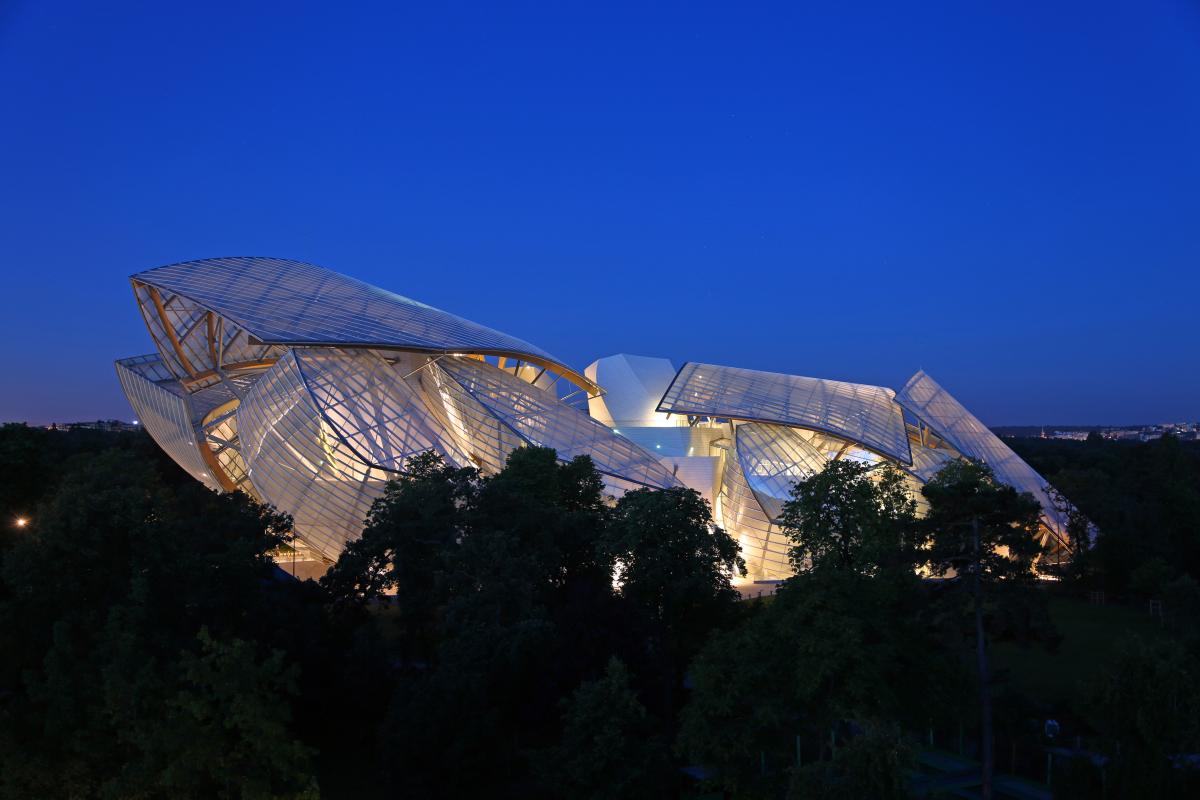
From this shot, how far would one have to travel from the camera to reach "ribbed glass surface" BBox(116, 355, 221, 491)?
146 feet

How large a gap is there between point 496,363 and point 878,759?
37359mm

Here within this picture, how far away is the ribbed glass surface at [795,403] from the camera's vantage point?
4334 cm

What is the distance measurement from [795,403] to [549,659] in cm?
2760

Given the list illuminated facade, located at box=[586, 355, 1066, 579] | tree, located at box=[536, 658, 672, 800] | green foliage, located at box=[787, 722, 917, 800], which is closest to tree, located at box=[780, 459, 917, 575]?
tree, located at box=[536, 658, 672, 800]

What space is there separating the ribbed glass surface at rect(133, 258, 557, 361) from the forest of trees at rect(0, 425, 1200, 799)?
1290 centimetres

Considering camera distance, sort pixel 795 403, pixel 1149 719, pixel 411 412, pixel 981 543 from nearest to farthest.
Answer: pixel 1149 719 < pixel 981 543 < pixel 411 412 < pixel 795 403

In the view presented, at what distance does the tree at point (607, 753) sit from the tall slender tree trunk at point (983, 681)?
21.8ft

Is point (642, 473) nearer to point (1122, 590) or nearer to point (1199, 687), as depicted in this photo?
point (1122, 590)

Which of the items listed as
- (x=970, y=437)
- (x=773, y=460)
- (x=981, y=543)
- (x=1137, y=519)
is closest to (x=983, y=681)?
(x=981, y=543)

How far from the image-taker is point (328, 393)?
38.8 meters

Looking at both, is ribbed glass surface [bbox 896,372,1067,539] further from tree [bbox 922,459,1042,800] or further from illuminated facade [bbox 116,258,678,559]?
tree [bbox 922,459,1042,800]

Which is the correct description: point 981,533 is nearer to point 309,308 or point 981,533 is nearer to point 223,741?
point 223,741

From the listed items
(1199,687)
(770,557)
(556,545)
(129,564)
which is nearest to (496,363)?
(770,557)

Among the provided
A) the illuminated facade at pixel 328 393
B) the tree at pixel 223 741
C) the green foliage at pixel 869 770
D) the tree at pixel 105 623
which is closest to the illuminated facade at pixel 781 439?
the illuminated facade at pixel 328 393
